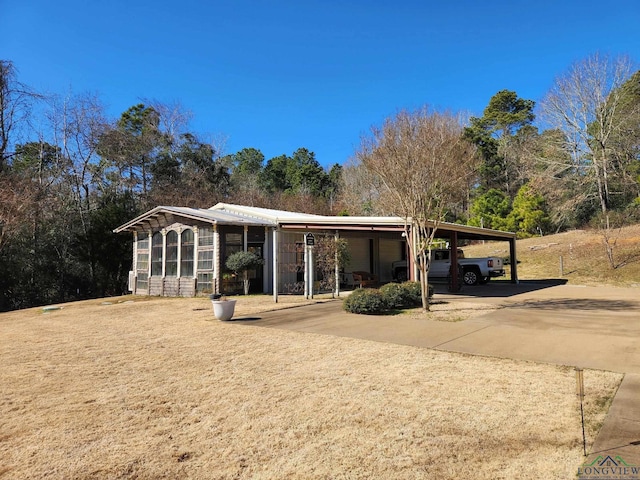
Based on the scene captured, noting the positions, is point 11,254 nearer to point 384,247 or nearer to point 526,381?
point 384,247

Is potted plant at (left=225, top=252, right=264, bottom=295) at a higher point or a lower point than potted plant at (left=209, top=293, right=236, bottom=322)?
higher

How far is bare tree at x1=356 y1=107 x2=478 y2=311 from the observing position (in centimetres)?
1100

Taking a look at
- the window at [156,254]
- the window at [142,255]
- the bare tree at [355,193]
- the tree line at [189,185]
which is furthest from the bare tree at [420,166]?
the bare tree at [355,193]

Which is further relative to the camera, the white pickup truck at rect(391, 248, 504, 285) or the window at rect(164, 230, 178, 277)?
the white pickup truck at rect(391, 248, 504, 285)

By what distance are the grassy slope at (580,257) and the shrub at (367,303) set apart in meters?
13.7

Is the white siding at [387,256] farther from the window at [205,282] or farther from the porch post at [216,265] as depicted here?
the window at [205,282]

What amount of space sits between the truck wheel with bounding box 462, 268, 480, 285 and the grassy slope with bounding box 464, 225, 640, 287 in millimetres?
4966

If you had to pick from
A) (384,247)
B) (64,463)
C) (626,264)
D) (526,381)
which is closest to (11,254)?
(384,247)

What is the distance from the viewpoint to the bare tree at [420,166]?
36.1ft

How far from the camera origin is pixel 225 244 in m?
17.2

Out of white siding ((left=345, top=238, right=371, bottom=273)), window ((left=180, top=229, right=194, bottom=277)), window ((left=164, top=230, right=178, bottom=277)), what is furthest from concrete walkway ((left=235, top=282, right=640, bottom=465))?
window ((left=164, top=230, right=178, bottom=277))

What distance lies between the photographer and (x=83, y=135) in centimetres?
2750

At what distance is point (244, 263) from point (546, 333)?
37.2ft

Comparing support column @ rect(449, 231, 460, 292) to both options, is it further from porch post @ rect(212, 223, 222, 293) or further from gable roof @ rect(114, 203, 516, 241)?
porch post @ rect(212, 223, 222, 293)
